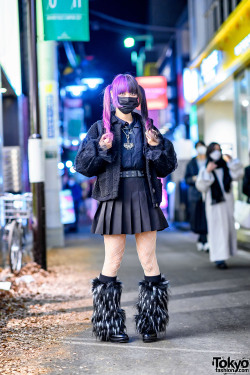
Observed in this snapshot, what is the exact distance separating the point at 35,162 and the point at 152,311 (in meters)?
5.20

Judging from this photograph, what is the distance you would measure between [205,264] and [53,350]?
5.77 meters

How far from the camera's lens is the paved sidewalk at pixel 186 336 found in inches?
171

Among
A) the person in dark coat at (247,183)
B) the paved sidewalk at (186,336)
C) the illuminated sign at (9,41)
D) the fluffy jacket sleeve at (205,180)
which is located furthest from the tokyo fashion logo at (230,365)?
the illuminated sign at (9,41)

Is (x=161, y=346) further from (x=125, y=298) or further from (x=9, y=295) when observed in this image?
(x=9, y=295)

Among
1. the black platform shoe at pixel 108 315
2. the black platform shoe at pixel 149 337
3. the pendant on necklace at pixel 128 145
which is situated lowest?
the black platform shoe at pixel 149 337

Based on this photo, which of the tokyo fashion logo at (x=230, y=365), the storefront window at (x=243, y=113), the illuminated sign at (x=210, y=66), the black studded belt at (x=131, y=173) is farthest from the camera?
the illuminated sign at (x=210, y=66)

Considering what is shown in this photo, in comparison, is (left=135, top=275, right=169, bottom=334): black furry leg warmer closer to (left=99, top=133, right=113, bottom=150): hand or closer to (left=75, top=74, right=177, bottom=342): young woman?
(left=75, top=74, right=177, bottom=342): young woman

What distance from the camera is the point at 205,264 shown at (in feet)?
33.9

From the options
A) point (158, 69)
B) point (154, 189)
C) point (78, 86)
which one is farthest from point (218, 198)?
point (158, 69)

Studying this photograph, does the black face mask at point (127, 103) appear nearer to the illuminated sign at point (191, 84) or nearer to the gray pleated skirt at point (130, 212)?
the gray pleated skirt at point (130, 212)

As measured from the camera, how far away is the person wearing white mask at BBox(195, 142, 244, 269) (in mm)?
9664

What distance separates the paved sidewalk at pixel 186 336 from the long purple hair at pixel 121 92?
5.50 feet

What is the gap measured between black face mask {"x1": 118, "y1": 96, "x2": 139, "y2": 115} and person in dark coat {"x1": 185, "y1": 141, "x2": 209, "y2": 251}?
686 centimetres

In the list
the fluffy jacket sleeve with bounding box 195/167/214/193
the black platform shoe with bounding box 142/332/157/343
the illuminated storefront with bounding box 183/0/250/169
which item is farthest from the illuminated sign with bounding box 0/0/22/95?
the black platform shoe with bounding box 142/332/157/343
